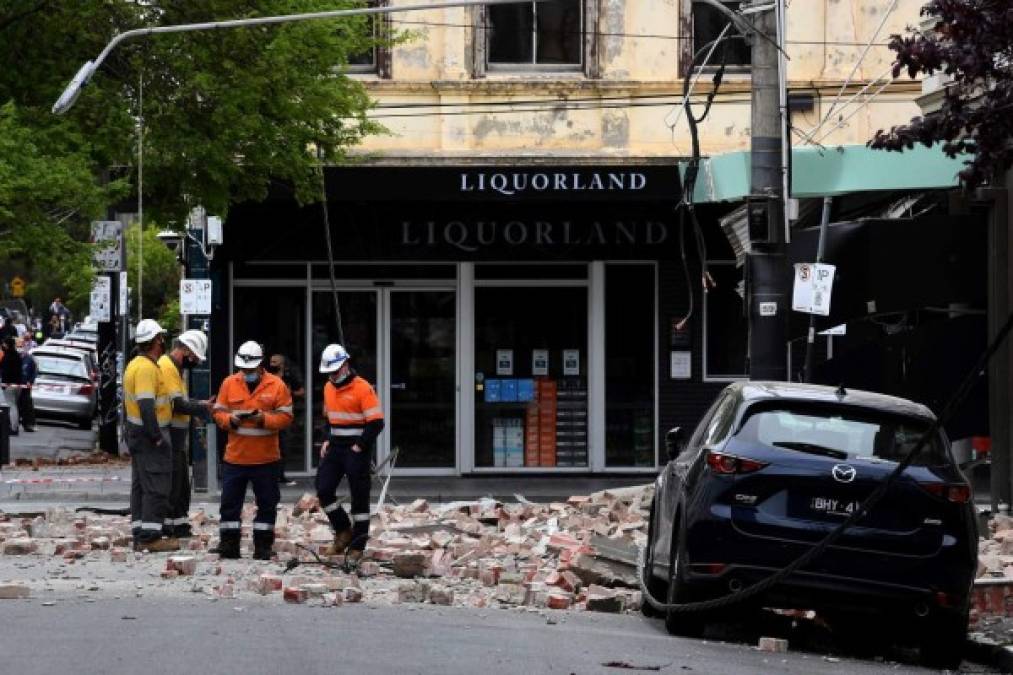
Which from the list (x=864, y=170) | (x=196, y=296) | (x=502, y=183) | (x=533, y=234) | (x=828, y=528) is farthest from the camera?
(x=533, y=234)

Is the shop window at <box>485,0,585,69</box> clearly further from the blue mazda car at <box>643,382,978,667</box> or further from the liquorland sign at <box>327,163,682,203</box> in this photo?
the blue mazda car at <box>643,382,978,667</box>

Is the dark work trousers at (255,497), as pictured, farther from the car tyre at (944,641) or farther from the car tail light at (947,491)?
the car tail light at (947,491)

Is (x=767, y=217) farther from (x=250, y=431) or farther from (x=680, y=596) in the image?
(x=680, y=596)

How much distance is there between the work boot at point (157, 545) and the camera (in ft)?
53.9

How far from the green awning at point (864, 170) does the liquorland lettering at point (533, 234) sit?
643cm

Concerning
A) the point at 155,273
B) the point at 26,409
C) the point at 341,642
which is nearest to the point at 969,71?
the point at 341,642

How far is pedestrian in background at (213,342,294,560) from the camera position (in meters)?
15.8

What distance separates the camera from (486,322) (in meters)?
28.0

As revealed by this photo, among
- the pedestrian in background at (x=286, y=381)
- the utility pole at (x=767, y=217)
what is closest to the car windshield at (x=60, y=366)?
the pedestrian in background at (x=286, y=381)

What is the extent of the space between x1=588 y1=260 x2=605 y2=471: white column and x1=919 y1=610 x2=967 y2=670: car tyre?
621 inches

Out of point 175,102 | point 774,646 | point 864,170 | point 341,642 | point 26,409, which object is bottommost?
point 774,646

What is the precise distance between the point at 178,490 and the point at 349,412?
2.37 m

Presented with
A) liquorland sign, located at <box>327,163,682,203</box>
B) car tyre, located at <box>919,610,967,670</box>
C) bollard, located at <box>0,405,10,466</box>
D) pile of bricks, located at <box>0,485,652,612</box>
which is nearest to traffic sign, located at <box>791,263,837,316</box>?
pile of bricks, located at <box>0,485,652,612</box>

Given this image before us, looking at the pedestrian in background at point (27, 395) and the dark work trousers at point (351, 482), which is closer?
the dark work trousers at point (351, 482)
